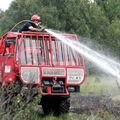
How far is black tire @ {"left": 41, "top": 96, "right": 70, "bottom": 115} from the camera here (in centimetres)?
1602

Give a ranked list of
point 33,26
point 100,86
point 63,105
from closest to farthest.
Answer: point 33,26 → point 63,105 → point 100,86

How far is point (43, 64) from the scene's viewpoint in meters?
15.0

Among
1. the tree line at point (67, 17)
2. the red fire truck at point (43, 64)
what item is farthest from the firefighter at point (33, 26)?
the tree line at point (67, 17)

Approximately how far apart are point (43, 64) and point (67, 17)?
3604 centimetres

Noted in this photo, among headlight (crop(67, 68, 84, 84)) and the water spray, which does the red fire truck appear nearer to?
headlight (crop(67, 68, 84, 84))

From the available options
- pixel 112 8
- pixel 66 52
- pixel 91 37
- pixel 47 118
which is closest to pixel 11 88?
pixel 47 118

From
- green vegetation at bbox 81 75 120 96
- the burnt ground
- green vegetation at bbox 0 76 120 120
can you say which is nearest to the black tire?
green vegetation at bbox 0 76 120 120

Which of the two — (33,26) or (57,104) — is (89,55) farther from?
(33,26)

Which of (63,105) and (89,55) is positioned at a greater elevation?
(89,55)

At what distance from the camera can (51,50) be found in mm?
15328

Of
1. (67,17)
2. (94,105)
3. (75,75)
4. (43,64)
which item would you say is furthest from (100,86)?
(67,17)

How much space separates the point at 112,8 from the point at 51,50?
45.3 m

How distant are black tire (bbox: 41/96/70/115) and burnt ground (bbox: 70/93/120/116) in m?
0.70

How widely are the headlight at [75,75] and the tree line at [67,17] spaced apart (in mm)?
31305
